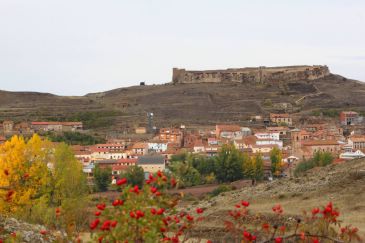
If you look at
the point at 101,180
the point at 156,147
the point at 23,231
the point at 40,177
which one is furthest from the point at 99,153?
the point at 23,231

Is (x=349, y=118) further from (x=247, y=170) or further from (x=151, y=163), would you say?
(x=247, y=170)

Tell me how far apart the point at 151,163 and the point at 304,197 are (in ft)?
106

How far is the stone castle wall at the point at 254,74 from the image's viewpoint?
116 meters

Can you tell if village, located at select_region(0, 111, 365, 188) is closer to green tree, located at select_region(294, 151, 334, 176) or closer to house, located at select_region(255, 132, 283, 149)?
house, located at select_region(255, 132, 283, 149)

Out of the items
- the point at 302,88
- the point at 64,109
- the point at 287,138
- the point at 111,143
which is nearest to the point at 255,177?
the point at 111,143

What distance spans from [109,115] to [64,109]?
30.8 ft

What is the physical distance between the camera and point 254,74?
384 ft

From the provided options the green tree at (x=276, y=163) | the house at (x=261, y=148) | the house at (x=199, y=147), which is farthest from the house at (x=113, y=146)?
the green tree at (x=276, y=163)

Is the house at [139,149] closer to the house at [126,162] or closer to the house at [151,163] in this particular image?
the house at [126,162]

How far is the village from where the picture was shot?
53.5 metres

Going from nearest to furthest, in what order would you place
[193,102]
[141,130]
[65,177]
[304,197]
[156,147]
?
1. [304,197]
2. [65,177]
3. [156,147]
4. [141,130]
5. [193,102]

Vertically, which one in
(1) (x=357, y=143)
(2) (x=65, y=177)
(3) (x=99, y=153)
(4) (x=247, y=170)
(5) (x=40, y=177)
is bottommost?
(4) (x=247, y=170)

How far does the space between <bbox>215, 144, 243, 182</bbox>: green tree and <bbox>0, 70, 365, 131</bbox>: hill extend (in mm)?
35242

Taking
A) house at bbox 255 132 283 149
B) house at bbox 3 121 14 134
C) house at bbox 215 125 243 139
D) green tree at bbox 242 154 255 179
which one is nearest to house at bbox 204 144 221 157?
house at bbox 255 132 283 149
